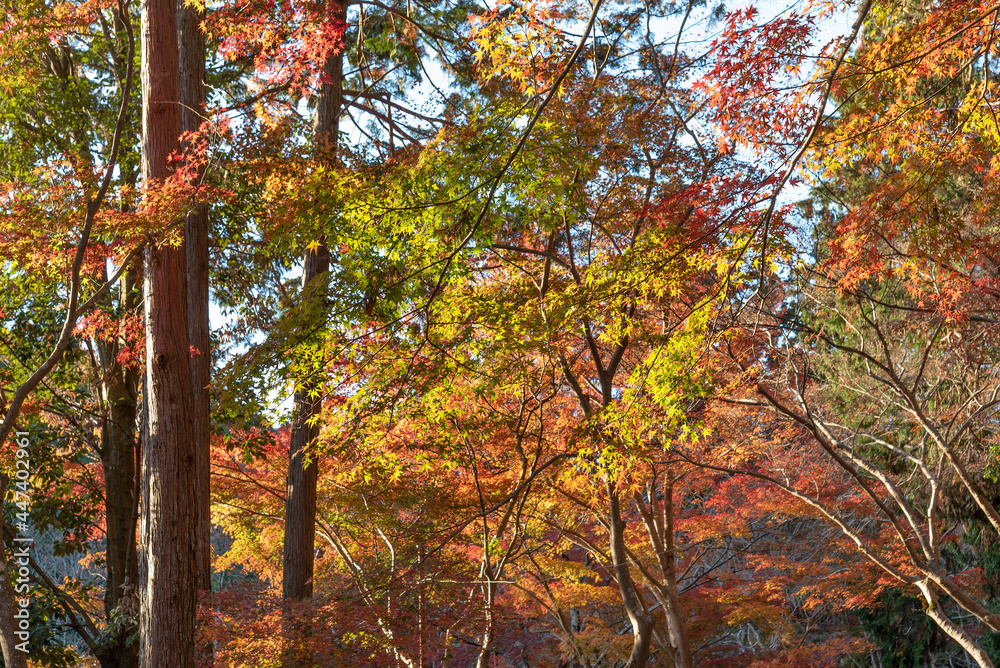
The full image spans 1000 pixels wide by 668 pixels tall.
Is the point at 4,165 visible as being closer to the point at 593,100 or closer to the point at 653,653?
the point at 593,100

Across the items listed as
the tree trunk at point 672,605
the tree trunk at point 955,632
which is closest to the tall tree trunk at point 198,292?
the tree trunk at point 672,605

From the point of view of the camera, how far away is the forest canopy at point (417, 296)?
5.25 meters

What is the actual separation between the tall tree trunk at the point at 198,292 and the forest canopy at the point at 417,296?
28 mm

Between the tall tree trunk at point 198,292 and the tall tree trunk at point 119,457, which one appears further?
the tall tree trunk at point 119,457

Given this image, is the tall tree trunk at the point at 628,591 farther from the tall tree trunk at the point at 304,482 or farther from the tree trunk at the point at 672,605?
the tall tree trunk at the point at 304,482

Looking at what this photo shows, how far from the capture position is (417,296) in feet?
20.0

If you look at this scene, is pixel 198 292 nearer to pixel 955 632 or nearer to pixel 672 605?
pixel 672 605

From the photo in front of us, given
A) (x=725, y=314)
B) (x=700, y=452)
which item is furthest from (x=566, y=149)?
(x=700, y=452)

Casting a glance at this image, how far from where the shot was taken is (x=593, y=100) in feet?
21.9
